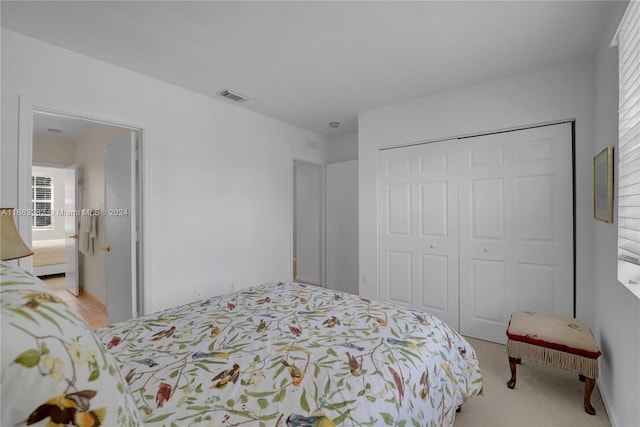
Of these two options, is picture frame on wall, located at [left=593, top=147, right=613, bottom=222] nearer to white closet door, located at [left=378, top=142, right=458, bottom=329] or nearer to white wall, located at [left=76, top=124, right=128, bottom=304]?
white closet door, located at [left=378, top=142, right=458, bottom=329]

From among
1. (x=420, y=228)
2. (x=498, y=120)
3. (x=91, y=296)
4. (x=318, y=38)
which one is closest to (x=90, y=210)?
(x=91, y=296)

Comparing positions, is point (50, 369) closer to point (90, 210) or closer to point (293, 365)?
point (293, 365)

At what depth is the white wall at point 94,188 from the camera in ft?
12.7

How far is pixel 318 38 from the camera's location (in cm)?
214

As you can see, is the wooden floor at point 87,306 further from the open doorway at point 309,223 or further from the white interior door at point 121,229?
the open doorway at point 309,223

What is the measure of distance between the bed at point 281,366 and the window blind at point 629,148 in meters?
0.96

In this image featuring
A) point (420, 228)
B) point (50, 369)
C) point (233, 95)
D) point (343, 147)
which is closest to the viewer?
point (50, 369)

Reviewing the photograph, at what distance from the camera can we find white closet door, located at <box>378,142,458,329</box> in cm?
313

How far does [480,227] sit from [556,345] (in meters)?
1.26

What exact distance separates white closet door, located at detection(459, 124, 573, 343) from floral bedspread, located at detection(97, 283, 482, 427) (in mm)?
1379

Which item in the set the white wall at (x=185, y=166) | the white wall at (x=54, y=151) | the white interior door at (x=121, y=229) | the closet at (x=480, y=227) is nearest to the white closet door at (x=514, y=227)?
the closet at (x=480, y=227)

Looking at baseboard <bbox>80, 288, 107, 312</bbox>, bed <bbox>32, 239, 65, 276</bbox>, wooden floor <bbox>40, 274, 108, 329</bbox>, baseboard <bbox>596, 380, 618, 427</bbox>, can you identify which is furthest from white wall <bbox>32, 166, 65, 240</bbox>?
baseboard <bbox>596, 380, 618, 427</bbox>

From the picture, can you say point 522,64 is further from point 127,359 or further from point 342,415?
point 127,359

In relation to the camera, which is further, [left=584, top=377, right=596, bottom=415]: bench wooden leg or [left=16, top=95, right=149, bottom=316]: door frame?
[left=16, top=95, right=149, bottom=316]: door frame
